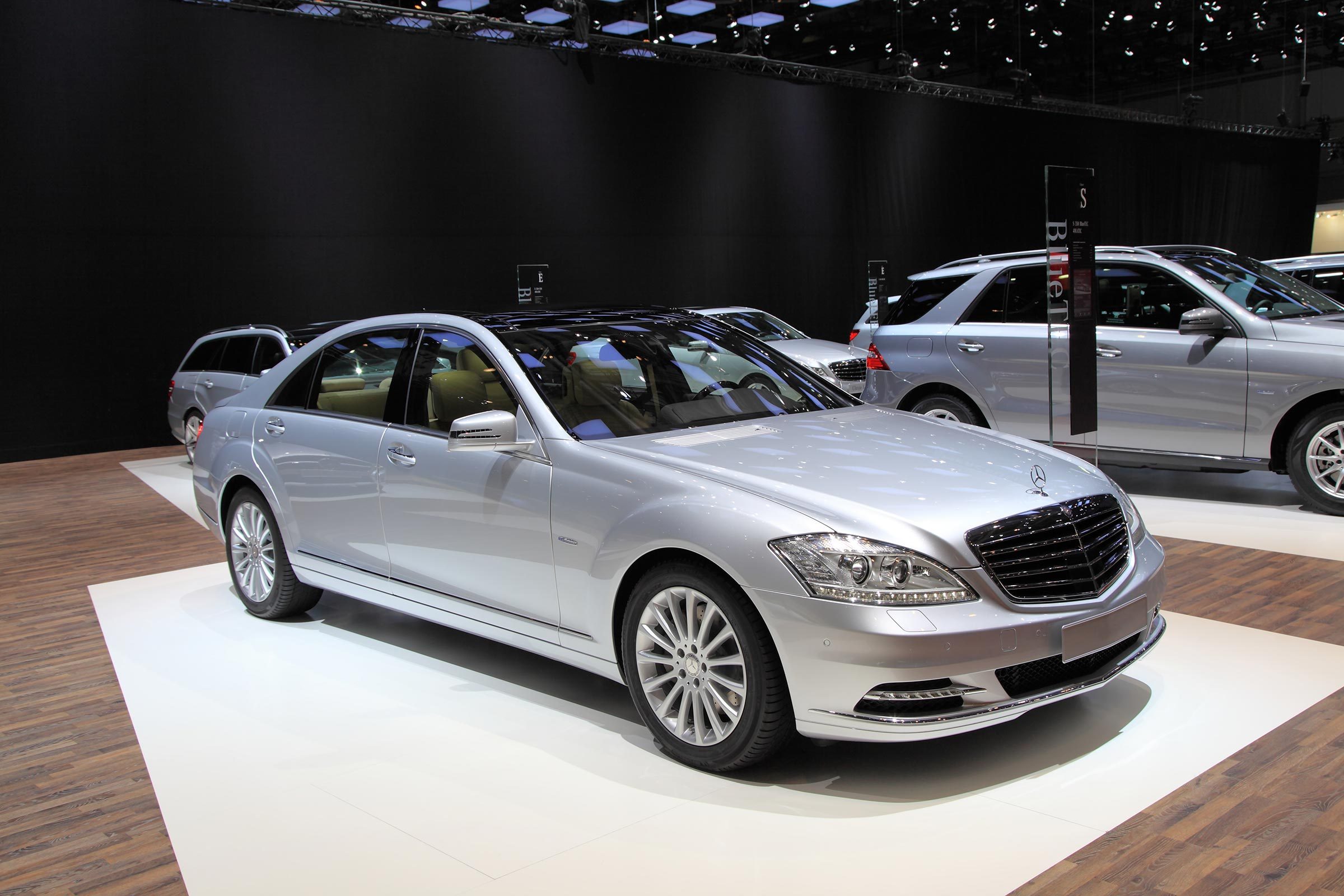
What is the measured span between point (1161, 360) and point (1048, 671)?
14.5 feet

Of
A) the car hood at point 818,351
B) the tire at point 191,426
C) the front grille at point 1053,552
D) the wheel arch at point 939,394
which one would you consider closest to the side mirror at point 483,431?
the front grille at point 1053,552

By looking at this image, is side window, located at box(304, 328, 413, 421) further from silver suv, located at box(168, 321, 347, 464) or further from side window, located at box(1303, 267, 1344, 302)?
side window, located at box(1303, 267, 1344, 302)

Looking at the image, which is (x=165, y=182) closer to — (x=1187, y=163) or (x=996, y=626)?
(x=996, y=626)

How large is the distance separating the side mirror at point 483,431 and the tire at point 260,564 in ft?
5.87

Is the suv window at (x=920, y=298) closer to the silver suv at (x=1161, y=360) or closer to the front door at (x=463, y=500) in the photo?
the silver suv at (x=1161, y=360)

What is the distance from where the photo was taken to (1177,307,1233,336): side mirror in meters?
6.75

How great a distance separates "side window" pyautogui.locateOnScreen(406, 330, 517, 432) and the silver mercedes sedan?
0.01 meters

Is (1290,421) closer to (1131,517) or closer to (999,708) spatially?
(1131,517)

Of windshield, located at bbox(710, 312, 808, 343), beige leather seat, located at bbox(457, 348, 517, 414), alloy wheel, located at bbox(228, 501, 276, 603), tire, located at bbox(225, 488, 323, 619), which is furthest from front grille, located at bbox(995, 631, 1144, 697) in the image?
windshield, located at bbox(710, 312, 808, 343)

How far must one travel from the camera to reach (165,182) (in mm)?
12656

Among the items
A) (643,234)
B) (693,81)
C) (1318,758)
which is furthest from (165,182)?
(1318,758)

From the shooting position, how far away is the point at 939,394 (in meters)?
8.20

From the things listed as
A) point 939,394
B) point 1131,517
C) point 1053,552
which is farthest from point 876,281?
point 1053,552

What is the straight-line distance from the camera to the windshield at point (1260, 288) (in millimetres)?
6949
